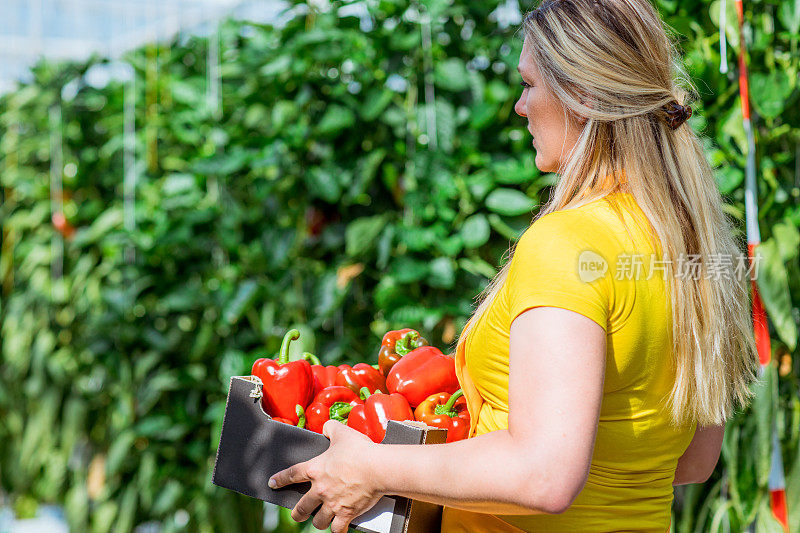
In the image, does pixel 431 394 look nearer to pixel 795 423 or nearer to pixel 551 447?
pixel 551 447

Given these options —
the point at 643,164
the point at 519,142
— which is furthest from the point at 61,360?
the point at 643,164

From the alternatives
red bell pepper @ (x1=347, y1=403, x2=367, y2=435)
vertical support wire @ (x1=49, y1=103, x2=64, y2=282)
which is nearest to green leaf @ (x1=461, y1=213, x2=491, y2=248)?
red bell pepper @ (x1=347, y1=403, x2=367, y2=435)

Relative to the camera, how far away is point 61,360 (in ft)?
10.5

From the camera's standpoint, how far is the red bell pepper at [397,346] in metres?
1.27

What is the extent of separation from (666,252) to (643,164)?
0.10 meters

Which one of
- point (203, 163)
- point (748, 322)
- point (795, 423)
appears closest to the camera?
point (748, 322)

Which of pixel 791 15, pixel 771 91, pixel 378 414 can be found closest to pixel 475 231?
pixel 771 91

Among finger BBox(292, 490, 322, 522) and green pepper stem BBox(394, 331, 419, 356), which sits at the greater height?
green pepper stem BBox(394, 331, 419, 356)

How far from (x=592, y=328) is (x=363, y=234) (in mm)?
1268

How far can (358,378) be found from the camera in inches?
48.4

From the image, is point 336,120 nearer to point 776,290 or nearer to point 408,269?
point 408,269

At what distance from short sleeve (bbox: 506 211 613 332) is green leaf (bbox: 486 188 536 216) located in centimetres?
101

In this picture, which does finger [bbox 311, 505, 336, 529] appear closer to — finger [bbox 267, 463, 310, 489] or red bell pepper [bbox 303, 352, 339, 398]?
finger [bbox 267, 463, 310, 489]

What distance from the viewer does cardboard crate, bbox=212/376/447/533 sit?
91 cm
